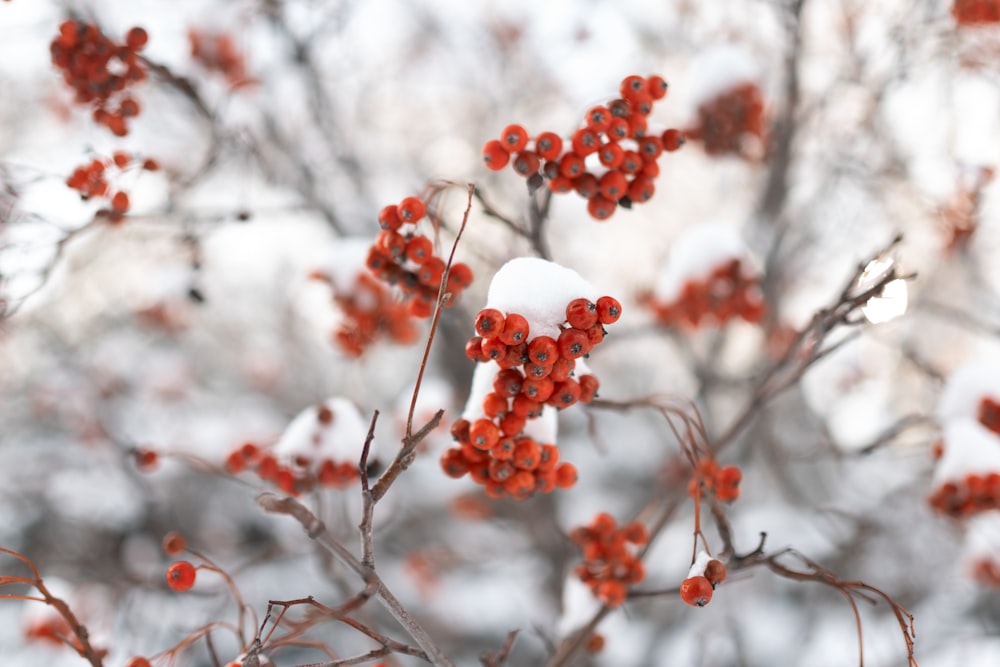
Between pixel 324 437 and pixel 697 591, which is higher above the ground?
pixel 324 437

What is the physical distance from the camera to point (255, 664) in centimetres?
133

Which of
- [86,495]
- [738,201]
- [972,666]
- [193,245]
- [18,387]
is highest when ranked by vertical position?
[738,201]

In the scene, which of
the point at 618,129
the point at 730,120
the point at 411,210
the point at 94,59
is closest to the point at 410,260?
the point at 411,210

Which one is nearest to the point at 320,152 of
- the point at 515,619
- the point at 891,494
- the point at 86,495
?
Answer: the point at 86,495

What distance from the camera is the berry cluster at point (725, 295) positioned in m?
3.55

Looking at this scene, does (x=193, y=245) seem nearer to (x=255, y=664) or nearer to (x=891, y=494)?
(x=255, y=664)

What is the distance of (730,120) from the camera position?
3.97 metres

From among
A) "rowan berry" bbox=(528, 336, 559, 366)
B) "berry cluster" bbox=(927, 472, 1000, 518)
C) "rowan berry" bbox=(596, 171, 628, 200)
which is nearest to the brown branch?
"rowan berry" bbox=(528, 336, 559, 366)

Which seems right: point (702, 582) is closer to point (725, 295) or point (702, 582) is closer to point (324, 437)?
point (324, 437)

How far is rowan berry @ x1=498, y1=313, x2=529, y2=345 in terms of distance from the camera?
1586 millimetres

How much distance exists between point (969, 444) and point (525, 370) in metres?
2.00

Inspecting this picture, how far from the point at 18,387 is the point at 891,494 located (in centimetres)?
887

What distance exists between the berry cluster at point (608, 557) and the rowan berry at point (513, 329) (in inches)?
35.4

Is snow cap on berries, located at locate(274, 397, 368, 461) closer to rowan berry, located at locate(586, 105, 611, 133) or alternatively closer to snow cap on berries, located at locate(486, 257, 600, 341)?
snow cap on berries, located at locate(486, 257, 600, 341)
